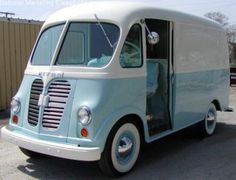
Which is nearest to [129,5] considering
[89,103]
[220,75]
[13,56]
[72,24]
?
[72,24]

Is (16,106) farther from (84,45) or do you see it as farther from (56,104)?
(84,45)

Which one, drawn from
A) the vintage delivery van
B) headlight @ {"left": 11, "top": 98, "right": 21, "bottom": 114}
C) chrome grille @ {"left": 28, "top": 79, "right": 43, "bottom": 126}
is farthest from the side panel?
headlight @ {"left": 11, "top": 98, "right": 21, "bottom": 114}

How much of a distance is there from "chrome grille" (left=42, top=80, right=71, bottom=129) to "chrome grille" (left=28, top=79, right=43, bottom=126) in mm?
187

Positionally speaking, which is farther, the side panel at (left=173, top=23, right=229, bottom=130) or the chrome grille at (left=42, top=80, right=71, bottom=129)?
the side panel at (left=173, top=23, right=229, bottom=130)

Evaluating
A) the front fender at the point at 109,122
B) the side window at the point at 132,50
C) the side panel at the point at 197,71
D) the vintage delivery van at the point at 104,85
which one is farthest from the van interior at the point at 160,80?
the front fender at the point at 109,122

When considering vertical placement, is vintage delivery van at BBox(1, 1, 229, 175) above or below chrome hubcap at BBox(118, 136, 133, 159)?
above

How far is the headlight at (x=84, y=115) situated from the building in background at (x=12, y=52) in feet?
22.1

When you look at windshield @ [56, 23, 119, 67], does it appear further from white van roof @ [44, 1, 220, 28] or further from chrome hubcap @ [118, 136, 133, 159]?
chrome hubcap @ [118, 136, 133, 159]

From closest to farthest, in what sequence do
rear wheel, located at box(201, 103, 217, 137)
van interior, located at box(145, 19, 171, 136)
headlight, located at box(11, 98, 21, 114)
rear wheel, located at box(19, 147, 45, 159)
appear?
headlight, located at box(11, 98, 21, 114) → rear wheel, located at box(19, 147, 45, 159) → van interior, located at box(145, 19, 171, 136) → rear wheel, located at box(201, 103, 217, 137)

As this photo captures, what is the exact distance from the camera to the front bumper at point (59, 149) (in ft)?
15.4

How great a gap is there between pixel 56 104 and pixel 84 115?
51 centimetres

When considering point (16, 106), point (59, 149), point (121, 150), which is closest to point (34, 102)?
point (16, 106)

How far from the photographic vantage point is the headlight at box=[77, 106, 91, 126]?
4832 millimetres

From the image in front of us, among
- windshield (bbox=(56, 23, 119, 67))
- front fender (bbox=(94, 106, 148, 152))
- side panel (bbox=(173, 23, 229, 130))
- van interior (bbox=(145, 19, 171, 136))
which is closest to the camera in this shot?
front fender (bbox=(94, 106, 148, 152))
